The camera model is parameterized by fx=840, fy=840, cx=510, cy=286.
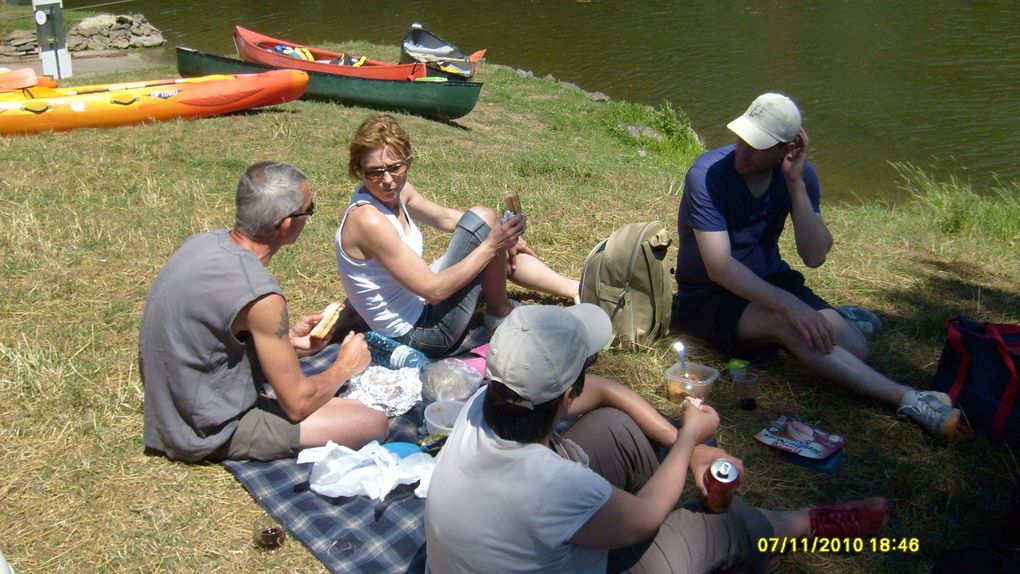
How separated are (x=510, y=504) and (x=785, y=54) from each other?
15.0 m

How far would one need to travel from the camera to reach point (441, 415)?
3.39 m

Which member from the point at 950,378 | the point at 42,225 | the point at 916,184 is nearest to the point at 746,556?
the point at 950,378

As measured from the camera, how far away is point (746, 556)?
8.18 ft

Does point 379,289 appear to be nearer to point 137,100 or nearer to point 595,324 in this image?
point 595,324

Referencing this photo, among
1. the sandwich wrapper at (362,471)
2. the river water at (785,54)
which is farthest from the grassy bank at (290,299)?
the river water at (785,54)

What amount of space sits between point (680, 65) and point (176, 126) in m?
9.75

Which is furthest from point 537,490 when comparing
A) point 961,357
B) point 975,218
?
point 975,218

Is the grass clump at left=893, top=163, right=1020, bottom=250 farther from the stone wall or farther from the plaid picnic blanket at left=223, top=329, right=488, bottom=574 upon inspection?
the stone wall

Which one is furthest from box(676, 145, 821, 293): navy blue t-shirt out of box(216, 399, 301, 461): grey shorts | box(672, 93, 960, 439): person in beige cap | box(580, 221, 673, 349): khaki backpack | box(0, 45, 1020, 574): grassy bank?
box(216, 399, 301, 461): grey shorts

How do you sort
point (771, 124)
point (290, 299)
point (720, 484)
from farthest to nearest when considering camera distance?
point (290, 299), point (771, 124), point (720, 484)

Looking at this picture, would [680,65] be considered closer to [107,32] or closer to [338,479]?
[107,32]

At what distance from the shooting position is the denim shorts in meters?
3.94

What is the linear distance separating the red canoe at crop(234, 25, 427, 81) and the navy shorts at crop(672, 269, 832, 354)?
733 cm

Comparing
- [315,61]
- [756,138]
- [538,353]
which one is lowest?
[315,61]
